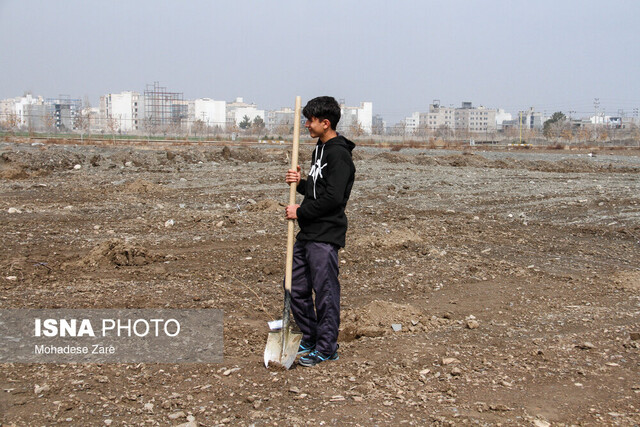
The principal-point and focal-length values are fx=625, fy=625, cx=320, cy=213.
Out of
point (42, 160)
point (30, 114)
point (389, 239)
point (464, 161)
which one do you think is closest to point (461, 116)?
point (30, 114)

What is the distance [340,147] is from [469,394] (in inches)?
66.3

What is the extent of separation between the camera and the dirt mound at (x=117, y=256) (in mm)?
6719

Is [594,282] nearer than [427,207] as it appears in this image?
Yes

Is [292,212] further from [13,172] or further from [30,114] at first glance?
[30,114]

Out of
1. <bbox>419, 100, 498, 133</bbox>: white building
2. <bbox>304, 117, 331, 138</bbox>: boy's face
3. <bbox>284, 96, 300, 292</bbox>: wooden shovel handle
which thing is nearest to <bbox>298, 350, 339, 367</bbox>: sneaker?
<bbox>284, 96, 300, 292</bbox>: wooden shovel handle

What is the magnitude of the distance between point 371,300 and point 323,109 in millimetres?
2326

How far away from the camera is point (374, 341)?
448cm

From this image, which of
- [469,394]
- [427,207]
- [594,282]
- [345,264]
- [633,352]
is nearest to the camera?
[469,394]

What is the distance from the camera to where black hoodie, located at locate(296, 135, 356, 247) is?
12.9ft

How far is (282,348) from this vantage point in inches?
158

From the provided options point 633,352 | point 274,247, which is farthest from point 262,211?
point 633,352

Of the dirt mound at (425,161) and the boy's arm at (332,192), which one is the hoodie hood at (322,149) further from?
the dirt mound at (425,161)

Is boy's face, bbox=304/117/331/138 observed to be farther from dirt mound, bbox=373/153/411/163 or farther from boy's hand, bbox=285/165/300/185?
dirt mound, bbox=373/153/411/163

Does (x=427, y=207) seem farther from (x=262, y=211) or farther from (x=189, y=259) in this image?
(x=189, y=259)
